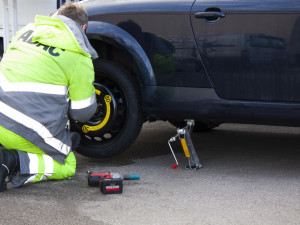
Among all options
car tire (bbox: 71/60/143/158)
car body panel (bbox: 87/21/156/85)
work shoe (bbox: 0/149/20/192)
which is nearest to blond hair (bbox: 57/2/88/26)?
car body panel (bbox: 87/21/156/85)

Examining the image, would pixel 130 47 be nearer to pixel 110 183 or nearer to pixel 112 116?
pixel 112 116

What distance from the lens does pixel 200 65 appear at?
3715 mm

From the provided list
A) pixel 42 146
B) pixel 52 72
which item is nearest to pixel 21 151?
pixel 42 146

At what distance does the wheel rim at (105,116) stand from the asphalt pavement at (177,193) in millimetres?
235

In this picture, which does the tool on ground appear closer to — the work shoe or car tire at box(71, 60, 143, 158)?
the work shoe

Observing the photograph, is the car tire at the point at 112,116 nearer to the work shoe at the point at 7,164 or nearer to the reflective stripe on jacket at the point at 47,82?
the reflective stripe on jacket at the point at 47,82

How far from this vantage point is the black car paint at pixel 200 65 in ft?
11.7

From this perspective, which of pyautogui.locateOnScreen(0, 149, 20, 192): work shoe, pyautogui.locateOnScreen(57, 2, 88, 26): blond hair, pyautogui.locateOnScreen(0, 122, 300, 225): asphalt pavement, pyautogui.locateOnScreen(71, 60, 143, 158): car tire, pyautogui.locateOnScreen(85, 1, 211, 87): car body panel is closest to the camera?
pyautogui.locateOnScreen(0, 122, 300, 225): asphalt pavement

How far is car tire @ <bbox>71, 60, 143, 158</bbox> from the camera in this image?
3.95m

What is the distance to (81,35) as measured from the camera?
349 centimetres

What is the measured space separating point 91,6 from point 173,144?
158 cm

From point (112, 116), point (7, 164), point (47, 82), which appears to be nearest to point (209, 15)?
point (112, 116)

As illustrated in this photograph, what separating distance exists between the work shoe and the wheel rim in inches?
29.9

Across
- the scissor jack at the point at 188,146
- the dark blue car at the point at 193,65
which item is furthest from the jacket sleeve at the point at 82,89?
the scissor jack at the point at 188,146
